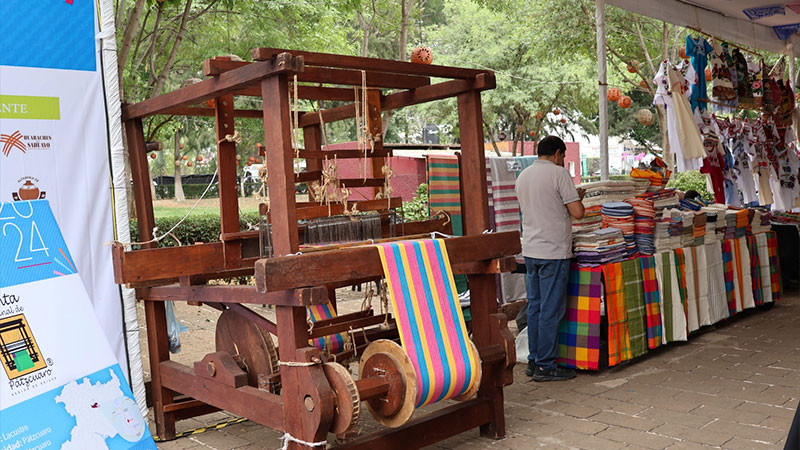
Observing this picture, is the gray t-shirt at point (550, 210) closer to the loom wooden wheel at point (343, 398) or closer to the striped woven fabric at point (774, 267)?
the loom wooden wheel at point (343, 398)

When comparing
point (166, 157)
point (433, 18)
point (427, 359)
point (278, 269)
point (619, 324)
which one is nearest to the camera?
point (278, 269)

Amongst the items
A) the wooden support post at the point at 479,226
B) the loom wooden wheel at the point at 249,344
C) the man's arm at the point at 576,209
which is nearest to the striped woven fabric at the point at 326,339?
the loom wooden wheel at the point at 249,344

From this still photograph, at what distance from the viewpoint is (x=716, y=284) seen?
6516 millimetres

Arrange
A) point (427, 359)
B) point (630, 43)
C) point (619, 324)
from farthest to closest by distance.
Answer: point (630, 43)
point (619, 324)
point (427, 359)

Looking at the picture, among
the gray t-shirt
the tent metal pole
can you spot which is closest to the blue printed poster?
the gray t-shirt

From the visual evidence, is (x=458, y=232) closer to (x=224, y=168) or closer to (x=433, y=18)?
(x=224, y=168)

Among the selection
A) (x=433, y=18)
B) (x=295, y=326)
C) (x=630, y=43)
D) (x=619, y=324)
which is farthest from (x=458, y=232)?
(x=433, y=18)

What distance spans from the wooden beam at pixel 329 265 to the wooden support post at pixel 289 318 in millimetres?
107

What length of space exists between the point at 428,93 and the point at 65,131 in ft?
6.61

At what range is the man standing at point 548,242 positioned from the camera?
5086mm

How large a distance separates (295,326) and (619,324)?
2960mm

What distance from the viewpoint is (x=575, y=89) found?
21422 millimetres

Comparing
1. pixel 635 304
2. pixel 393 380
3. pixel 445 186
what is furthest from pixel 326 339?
pixel 445 186

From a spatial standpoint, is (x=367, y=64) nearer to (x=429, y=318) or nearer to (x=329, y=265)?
(x=329, y=265)
